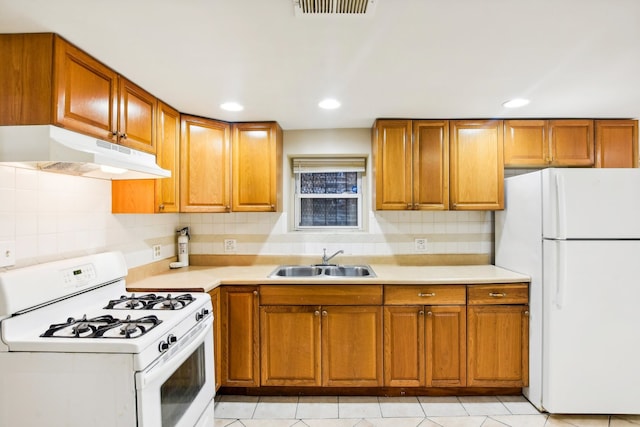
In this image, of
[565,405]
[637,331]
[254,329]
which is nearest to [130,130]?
[254,329]

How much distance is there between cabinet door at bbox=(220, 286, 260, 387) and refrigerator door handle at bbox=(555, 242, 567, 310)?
1.98 metres

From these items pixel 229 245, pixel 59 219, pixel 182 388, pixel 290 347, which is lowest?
pixel 290 347

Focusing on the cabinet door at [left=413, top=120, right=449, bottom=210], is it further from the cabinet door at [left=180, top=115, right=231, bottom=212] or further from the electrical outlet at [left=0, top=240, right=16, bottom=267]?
the electrical outlet at [left=0, top=240, right=16, bottom=267]

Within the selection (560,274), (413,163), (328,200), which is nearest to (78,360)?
(328,200)

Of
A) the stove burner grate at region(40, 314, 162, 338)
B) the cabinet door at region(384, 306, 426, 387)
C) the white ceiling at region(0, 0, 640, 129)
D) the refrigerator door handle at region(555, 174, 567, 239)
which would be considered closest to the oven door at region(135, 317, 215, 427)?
the stove burner grate at region(40, 314, 162, 338)

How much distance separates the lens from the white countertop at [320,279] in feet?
7.20

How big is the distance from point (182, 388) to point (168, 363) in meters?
0.29

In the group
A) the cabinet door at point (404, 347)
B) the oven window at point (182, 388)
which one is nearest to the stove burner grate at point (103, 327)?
the oven window at point (182, 388)

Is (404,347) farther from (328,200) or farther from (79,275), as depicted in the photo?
(79,275)

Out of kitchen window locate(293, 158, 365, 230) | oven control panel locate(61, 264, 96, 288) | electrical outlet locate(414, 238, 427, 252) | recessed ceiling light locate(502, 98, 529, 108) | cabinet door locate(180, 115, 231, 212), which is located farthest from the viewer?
kitchen window locate(293, 158, 365, 230)

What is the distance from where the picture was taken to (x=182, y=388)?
62.6 inches

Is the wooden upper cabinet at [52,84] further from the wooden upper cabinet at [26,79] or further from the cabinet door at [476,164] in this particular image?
the cabinet door at [476,164]

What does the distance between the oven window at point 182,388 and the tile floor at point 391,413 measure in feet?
1.88

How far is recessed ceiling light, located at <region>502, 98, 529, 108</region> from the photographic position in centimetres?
220
